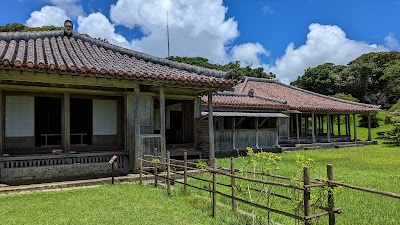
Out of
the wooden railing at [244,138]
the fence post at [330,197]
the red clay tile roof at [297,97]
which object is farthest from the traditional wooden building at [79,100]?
the red clay tile roof at [297,97]

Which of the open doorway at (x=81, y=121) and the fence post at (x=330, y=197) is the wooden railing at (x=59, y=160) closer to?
the open doorway at (x=81, y=121)

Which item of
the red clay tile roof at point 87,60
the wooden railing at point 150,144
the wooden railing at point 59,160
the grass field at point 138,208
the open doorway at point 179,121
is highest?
the red clay tile roof at point 87,60

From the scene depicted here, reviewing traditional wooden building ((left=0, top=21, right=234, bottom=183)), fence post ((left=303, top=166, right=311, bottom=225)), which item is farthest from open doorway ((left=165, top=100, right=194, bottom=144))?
fence post ((left=303, top=166, right=311, bottom=225))

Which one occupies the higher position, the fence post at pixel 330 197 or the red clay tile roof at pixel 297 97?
the red clay tile roof at pixel 297 97

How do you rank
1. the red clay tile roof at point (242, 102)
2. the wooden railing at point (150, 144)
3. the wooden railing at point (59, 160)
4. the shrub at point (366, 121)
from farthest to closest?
the shrub at point (366, 121) → the red clay tile roof at point (242, 102) → the wooden railing at point (150, 144) → the wooden railing at point (59, 160)

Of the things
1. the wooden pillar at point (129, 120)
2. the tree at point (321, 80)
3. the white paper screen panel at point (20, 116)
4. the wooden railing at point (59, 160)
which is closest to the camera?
the wooden railing at point (59, 160)

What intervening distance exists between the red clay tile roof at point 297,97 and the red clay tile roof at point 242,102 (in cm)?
296

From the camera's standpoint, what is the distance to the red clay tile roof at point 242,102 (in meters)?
18.3

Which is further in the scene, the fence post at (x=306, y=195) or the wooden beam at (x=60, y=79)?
the wooden beam at (x=60, y=79)

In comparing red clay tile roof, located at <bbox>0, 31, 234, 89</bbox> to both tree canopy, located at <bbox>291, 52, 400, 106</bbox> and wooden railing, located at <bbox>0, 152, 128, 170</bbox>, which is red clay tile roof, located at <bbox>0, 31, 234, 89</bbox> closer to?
wooden railing, located at <bbox>0, 152, 128, 170</bbox>

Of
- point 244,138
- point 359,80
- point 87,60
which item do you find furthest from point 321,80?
point 87,60

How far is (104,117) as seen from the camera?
1159cm

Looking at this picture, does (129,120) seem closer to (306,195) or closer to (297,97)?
(306,195)

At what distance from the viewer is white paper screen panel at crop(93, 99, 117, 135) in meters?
11.5
